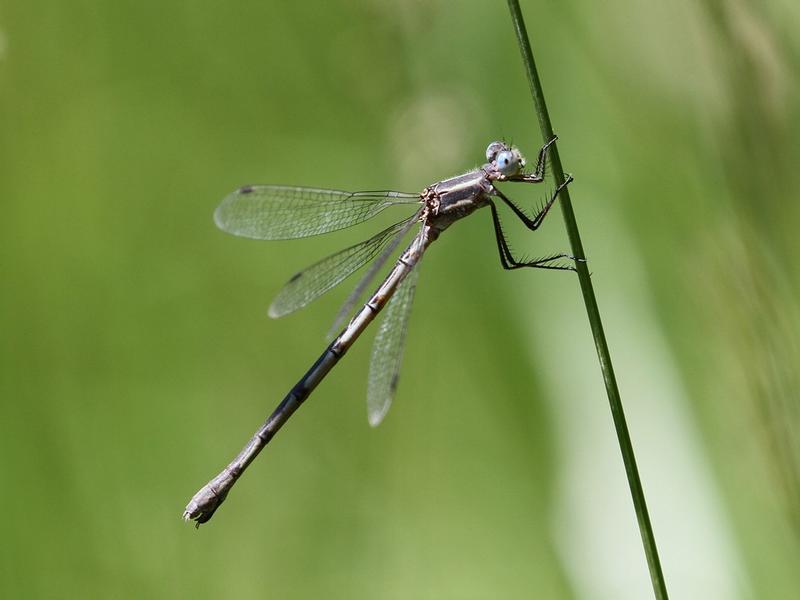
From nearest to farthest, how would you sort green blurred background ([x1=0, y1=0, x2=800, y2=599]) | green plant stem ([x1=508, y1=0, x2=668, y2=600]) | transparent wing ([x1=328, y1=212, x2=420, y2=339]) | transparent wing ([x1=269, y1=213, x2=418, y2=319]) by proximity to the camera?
1. green plant stem ([x1=508, y1=0, x2=668, y2=600])
2. green blurred background ([x1=0, y1=0, x2=800, y2=599])
3. transparent wing ([x1=328, y1=212, x2=420, y2=339])
4. transparent wing ([x1=269, y1=213, x2=418, y2=319])

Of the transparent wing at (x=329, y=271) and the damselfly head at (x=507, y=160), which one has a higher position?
the damselfly head at (x=507, y=160)

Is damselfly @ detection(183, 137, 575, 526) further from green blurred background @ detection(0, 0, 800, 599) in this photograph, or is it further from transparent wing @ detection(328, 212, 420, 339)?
green blurred background @ detection(0, 0, 800, 599)

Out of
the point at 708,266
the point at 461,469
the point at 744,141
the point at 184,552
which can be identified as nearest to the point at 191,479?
the point at 184,552

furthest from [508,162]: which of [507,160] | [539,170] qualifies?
[539,170]

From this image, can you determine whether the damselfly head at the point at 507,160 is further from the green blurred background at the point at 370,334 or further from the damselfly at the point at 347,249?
the green blurred background at the point at 370,334

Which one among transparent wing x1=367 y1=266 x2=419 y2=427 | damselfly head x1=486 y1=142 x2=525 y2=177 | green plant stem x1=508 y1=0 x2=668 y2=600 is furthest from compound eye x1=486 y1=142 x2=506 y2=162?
green plant stem x1=508 y1=0 x2=668 y2=600

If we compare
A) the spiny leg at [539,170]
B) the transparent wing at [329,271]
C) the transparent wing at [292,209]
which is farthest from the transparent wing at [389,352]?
the spiny leg at [539,170]

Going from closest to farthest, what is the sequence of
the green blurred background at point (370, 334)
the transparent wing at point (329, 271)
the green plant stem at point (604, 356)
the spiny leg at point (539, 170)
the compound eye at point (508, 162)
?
1. the green plant stem at point (604, 356)
2. the spiny leg at point (539, 170)
3. the compound eye at point (508, 162)
4. the green blurred background at point (370, 334)
5. the transparent wing at point (329, 271)

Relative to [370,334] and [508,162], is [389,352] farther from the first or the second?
[370,334]
